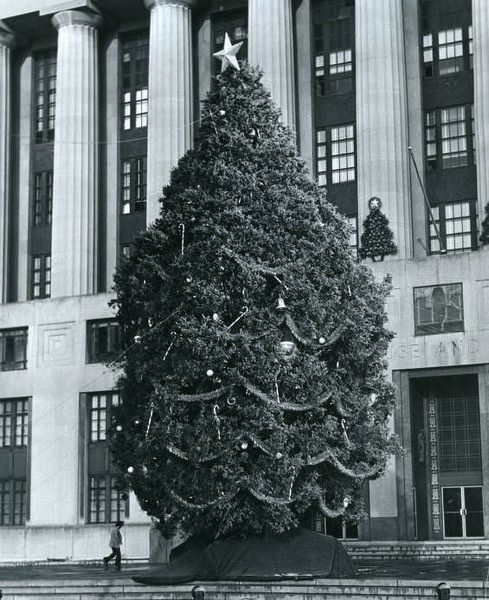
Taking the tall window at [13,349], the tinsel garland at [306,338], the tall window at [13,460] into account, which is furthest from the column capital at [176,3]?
the tinsel garland at [306,338]

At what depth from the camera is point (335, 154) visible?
50656mm

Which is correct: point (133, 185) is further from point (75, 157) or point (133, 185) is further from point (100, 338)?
point (100, 338)

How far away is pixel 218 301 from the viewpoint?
27.2m

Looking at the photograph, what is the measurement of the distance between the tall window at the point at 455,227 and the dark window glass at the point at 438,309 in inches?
222

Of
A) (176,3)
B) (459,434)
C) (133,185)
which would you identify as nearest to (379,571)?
(459,434)

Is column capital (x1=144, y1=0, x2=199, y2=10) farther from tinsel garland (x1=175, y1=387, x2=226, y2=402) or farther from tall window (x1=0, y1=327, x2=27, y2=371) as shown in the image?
tinsel garland (x1=175, y1=387, x2=226, y2=402)

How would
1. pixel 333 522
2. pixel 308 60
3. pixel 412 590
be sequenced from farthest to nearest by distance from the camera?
pixel 308 60 → pixel 333 522 → pixel 412 590

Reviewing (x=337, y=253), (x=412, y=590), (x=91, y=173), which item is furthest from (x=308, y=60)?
(x=412, y=590)

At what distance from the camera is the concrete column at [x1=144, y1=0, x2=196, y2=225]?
5131 centimetres

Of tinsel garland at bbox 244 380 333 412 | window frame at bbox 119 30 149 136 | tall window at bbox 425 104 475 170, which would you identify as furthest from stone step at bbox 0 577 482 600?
window frame at bbox 119 30 149 136

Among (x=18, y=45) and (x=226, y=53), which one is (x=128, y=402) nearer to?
(x=226, y=53)

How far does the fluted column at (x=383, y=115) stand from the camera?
154 ft

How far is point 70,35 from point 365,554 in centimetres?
2824

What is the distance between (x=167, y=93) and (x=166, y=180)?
4.04 m
